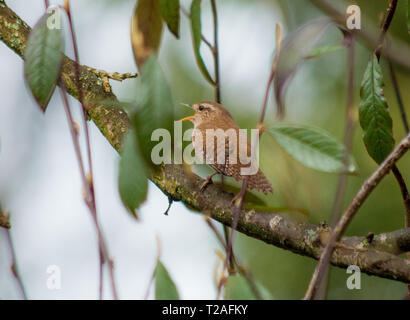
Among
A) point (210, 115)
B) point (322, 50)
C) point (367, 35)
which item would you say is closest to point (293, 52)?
point (322, 50)

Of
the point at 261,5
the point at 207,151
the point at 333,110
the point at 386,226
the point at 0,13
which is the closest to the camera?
the point at 0,13

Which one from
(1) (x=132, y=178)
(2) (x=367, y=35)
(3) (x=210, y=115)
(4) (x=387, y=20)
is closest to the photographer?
(1) (x=132, y=178)

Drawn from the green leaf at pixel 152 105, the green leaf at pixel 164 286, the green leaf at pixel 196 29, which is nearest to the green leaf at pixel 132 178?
the green leaf at pixel 152 105

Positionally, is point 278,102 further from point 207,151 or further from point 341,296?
point 341,296

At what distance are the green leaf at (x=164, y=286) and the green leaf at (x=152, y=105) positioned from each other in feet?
0.84

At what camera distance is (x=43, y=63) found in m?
0.96

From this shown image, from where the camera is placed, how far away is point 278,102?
0.92 meters

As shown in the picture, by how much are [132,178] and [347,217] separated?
13.9 inches

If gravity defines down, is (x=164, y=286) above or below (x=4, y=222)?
below

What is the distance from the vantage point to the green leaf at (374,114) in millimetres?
1195

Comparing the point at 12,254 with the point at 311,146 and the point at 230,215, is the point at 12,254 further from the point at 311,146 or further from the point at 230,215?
the point at 230,215
